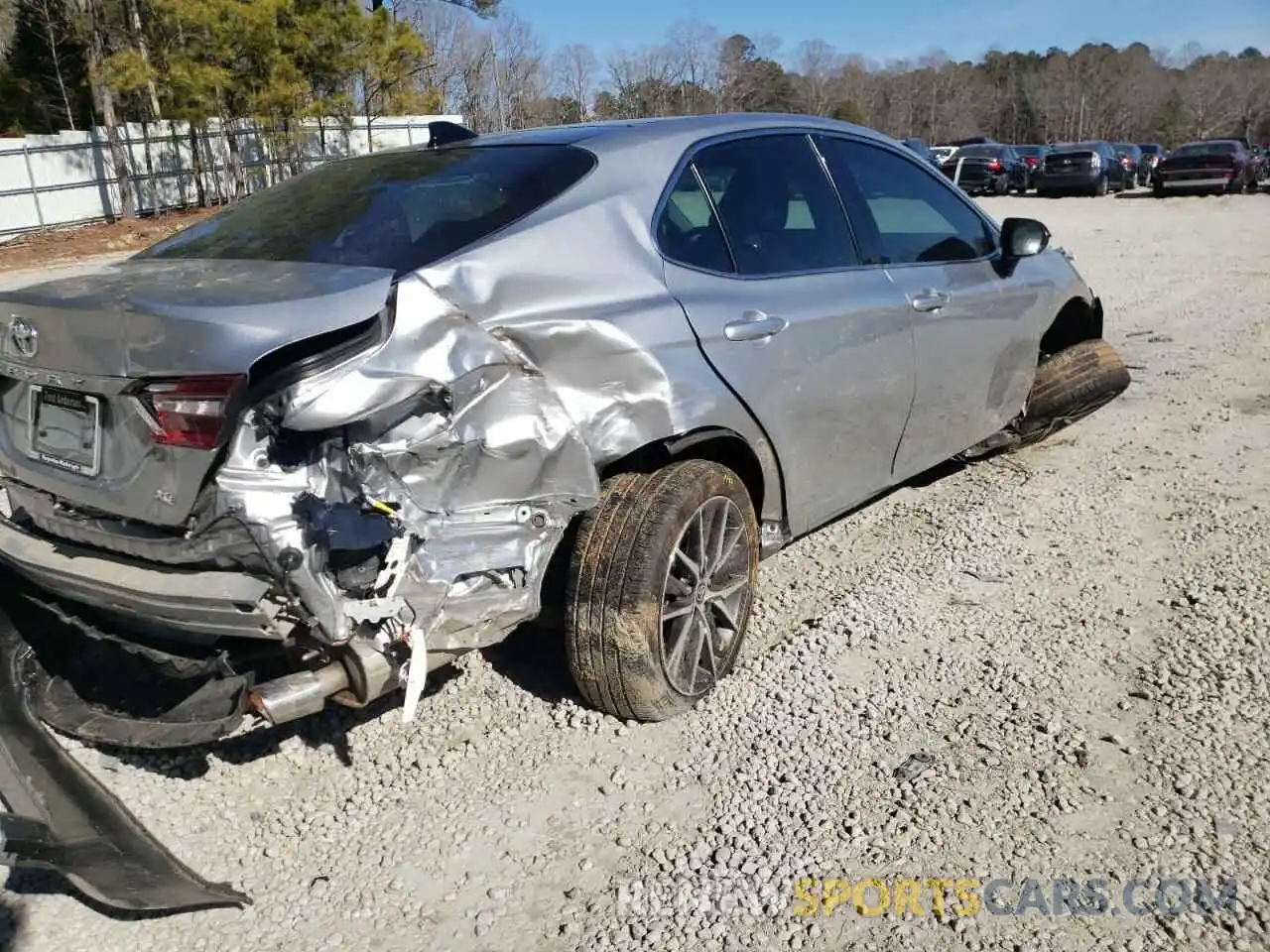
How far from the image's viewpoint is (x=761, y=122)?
3717 mm

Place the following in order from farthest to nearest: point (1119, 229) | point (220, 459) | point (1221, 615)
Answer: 1. point (1119, 229)
2. point (1221, 615)
3. point (220, 459)

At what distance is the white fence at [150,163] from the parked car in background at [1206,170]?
787 inches

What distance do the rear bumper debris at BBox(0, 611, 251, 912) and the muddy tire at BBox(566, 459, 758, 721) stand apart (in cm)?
111

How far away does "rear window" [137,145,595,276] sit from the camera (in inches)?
111

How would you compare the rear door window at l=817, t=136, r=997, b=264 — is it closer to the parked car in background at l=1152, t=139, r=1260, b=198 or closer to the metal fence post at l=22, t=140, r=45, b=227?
the metal fence post at l=22, t=140, r=45, b=227

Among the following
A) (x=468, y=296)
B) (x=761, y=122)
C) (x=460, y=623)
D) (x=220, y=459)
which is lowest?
(x=460, y=623)

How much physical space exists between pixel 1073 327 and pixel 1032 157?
30.5 m

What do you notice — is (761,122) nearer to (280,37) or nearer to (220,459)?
(220,459)

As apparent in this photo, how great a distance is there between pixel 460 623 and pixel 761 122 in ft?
7.37

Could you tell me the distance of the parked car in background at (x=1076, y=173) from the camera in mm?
28500

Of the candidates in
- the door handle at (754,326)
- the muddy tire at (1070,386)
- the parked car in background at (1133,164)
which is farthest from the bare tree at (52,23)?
the parked car in background at (1133,164)

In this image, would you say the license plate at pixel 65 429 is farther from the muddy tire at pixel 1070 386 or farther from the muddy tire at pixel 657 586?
the muddy tire at pixel 1070 386

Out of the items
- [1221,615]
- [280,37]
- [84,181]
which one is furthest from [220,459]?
[84,181]

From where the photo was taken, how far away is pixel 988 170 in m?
29.3
